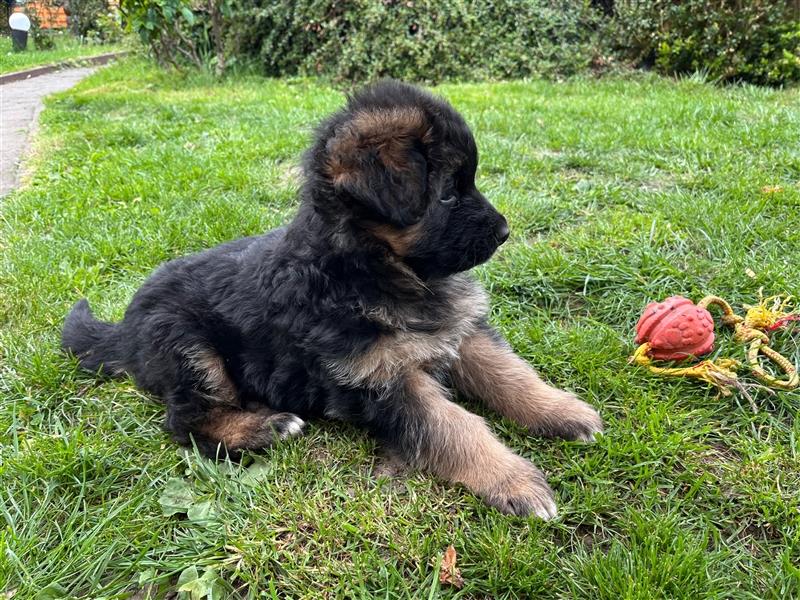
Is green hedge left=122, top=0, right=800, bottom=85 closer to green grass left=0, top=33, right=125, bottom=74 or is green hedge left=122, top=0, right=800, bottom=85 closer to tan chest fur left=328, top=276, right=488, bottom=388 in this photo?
green grass left=0, top=33, right=125, bottom=74

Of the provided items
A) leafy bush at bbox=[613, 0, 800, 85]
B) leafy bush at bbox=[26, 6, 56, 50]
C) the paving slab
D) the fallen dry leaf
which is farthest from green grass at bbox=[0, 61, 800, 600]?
leafy bush at bbox=[26, 6, 56, 50]

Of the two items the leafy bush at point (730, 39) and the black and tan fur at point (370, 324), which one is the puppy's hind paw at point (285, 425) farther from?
the leafy bush at point (730, 39)

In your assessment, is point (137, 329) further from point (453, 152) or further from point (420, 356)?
point (453, 152)

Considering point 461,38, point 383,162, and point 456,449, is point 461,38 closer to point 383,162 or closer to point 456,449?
point 383,162

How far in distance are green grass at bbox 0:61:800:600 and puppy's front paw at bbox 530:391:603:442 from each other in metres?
0.05

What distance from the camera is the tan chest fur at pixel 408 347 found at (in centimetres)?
227

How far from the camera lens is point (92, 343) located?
2.98 metres

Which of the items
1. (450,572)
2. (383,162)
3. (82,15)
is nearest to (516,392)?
(450,572)

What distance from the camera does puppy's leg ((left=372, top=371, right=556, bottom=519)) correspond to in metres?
2.08

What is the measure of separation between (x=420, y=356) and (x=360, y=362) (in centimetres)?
25

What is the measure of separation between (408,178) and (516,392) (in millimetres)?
1030

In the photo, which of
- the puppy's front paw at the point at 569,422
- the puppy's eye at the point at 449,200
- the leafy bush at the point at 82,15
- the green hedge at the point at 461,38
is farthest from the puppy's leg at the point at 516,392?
the leafy bush at the point at 82,15

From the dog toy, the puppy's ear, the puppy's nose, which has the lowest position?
the dog toy

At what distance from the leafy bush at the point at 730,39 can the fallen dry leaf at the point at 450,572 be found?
9.38 meters
